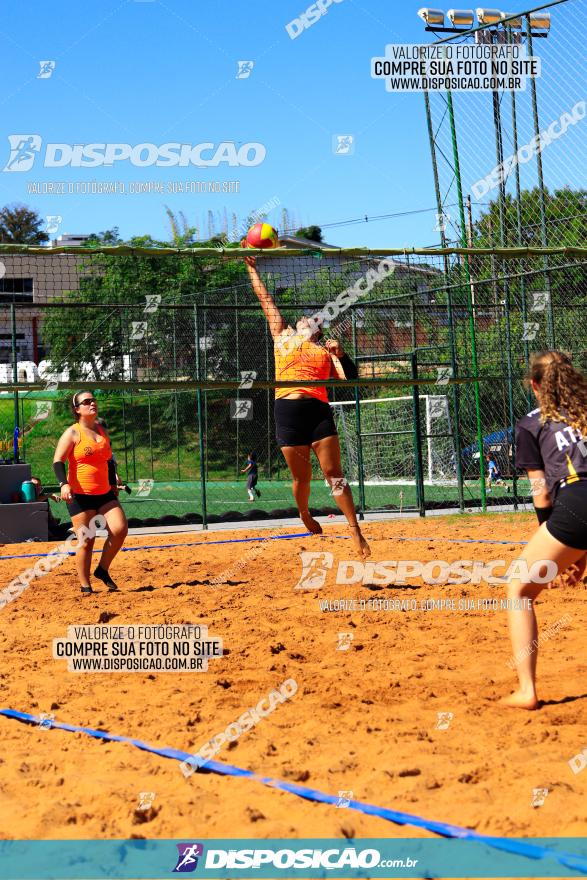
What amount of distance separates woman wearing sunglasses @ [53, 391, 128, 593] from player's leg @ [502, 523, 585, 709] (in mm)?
4581

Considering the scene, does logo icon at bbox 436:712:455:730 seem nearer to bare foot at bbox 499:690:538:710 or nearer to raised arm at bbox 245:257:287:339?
bare foot at bbox 499:690:538:710

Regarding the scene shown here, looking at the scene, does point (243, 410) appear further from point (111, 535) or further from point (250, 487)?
point (111, 535)

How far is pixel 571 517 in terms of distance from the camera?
4812mm

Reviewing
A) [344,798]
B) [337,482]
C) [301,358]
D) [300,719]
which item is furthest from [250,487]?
[344,798]

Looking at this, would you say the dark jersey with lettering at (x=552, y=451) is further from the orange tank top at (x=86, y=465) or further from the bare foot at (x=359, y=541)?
the orange tank top at (x=86, y=465)

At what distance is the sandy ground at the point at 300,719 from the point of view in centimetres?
370

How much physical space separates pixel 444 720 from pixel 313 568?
15.6ft

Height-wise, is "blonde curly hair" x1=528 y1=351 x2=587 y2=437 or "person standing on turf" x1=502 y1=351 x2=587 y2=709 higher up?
"blonde curly hair" x1=528 y1=351 x2=587 y2=437

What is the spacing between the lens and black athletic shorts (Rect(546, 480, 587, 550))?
189 inches

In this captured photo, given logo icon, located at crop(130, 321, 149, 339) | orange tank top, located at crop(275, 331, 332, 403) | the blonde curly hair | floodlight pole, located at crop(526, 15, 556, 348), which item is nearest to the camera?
the blonde curly hair

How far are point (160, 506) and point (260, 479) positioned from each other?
4600 mm

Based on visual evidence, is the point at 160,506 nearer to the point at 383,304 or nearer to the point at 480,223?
the point at 383,304

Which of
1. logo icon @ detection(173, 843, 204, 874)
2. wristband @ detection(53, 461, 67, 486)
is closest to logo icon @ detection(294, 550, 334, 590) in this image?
wristband @ detection(53, 461, 67, 486)

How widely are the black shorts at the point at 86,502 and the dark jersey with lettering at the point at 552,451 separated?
4.75m
